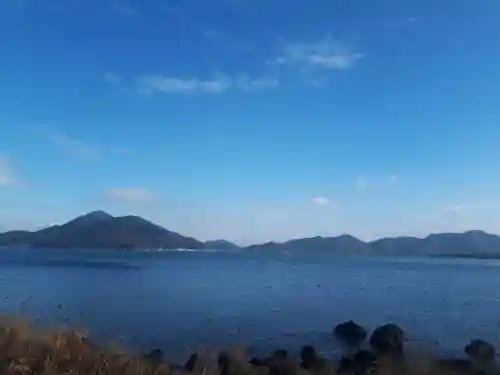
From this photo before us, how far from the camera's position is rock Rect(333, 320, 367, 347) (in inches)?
844

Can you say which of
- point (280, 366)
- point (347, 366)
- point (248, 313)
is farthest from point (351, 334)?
point (248, 313)

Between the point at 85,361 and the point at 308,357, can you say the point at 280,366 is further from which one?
the point at 85,361

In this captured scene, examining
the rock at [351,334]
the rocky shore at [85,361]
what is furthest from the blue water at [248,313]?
the rocky shore at [85,361]

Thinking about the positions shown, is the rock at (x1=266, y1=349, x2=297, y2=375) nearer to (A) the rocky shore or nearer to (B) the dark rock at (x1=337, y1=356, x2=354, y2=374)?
(A) the rocky shore

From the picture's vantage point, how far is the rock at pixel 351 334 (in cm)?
2144

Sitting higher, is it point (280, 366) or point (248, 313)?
point (248, 313)

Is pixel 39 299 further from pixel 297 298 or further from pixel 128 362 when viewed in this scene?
pixel 128 362

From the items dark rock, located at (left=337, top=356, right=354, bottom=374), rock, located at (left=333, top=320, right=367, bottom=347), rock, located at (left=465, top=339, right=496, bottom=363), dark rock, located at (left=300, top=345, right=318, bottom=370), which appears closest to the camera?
dark rock, located at (left=337, top=356, right=354, bottom=374)

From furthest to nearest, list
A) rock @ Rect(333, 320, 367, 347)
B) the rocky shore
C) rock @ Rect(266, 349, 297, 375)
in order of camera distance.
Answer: rock @ Rect(333, 320, 367, 347)
rock @ Rect(266, 349, 297, 375)
the rocky shore

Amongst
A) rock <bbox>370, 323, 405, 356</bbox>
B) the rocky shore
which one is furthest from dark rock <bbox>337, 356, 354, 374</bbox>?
the rocky shore

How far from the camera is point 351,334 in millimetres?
21953

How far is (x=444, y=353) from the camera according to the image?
2125 cm

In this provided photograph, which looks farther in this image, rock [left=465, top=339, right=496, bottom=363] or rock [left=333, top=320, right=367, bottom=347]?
rock [left=333, top=320, right=367, bottom=347]

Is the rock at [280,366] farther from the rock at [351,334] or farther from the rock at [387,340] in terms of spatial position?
the rock at [351,334]
